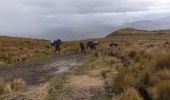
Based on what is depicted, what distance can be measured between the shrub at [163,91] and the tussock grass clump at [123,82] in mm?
2277

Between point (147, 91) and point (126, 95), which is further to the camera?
point (147, 91)

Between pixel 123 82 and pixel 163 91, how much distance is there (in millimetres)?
3158

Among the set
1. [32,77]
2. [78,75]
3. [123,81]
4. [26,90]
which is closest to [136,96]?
[123,81]

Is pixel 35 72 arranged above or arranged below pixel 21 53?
above

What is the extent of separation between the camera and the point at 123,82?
53.5 feet

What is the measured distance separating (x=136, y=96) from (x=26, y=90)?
23.5ft

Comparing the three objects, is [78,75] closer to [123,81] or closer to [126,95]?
[123,81]

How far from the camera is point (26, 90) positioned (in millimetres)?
19250

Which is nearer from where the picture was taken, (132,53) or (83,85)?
(83,85)

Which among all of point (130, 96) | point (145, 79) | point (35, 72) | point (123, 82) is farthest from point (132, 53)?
point (130, 96)

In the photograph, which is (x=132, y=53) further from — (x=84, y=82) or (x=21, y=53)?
(x=21, y=53)

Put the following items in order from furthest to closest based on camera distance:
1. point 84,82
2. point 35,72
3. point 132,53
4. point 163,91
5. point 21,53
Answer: point 21,53, point 132,53, point 35,72, point 84,82, point 163,91

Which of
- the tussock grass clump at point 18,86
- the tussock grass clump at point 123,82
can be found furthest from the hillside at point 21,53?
the tussock grass clump at point 123,82

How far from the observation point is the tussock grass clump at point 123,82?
1591 cm
